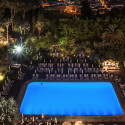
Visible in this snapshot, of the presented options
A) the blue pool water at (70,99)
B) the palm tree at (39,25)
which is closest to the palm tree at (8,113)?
the blue pool water at (70,99)

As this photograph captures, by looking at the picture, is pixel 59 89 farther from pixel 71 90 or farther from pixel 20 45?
pixel 20 45

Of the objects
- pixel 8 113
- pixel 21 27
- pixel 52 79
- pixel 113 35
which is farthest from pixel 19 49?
pixel 8 113

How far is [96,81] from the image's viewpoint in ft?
48.7

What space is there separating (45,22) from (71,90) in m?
9.81

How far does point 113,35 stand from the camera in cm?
1861

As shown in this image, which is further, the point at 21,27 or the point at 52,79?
the point at 21,27

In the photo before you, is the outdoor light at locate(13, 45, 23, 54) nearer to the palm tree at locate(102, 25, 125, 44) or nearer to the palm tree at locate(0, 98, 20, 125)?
the palm tree at locate(102, 25, 125, 44)

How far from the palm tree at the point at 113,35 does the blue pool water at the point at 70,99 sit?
5.54 meters

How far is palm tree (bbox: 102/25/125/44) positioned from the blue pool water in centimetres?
554

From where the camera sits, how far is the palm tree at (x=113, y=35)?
1859 cm

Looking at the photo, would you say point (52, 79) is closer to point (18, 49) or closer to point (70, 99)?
point (70, 99)

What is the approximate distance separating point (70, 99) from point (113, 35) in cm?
840

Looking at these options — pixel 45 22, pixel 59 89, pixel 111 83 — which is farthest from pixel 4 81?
pixel 45 22

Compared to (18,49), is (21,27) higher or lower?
higher
